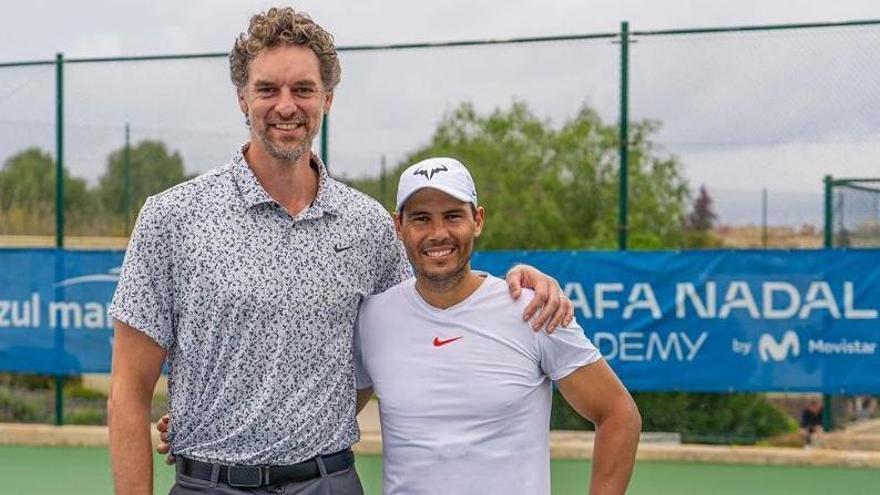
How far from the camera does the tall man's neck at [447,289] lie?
3424mm

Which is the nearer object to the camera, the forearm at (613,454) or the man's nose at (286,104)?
the man's nose at (286,104)

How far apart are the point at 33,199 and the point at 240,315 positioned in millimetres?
10496

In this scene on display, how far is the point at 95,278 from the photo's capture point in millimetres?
10828

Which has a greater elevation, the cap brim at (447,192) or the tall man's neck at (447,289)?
the cap brim at (447,192)

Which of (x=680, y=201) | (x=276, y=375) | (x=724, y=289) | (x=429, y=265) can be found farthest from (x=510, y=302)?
(x=680, y=201)

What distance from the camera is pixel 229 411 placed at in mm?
3354

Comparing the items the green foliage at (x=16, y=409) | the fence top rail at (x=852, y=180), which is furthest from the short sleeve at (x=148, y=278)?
the green foliage at (x=16, y=409)

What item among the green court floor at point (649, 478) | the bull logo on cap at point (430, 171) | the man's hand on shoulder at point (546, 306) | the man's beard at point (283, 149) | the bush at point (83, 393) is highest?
the man's beard at point (283, 149)

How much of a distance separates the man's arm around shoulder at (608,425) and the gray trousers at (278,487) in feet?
1.88

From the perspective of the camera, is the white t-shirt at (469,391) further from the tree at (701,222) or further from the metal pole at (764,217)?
the tree at (701,222)

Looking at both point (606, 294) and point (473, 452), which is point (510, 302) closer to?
point (473, 452)

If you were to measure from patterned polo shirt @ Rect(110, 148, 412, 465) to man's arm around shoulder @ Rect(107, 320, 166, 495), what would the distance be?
0.05 meters

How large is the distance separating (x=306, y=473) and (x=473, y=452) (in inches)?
15.3

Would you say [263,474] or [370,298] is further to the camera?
[370,298]
